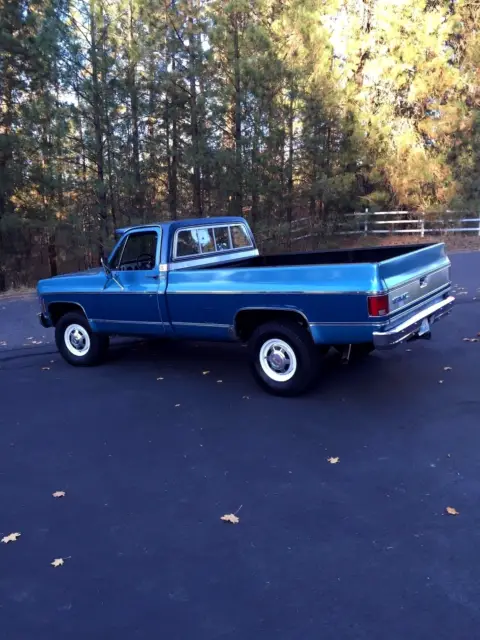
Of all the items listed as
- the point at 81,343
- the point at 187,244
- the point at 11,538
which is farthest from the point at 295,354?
the point at 81,343

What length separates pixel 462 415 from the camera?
5594mm

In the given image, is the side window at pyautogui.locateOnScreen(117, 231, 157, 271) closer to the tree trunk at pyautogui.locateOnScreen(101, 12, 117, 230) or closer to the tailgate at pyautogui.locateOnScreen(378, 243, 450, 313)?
the tailgate at pyautogui.locateOnScreen(378, 243, 450, 313)

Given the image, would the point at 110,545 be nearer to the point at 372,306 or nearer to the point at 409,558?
the point at 409,558

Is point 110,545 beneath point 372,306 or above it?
beneath

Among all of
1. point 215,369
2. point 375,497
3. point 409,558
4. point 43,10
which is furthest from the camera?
point 43,10

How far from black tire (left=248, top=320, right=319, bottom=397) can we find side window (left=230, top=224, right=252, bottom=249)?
2.14 metres

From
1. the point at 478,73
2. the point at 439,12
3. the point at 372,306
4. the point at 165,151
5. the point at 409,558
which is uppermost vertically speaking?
the point at 439,12

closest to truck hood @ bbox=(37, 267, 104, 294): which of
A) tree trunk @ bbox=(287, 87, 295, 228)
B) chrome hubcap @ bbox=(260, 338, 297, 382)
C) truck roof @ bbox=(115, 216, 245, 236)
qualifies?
truck roof @ bbox=(115, 216, 245, 236)

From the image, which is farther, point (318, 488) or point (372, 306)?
point (372, 306)

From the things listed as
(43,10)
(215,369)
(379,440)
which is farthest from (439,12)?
(379,440)

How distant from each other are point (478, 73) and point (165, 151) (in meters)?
15.4

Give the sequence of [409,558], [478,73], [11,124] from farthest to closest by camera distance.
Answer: [478,73] < [11,124] < [409,558]

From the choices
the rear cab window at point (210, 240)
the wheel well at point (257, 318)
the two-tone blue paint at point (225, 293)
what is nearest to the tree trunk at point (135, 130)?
the rear cab window at point (210, 240)

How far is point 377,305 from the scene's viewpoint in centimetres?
552
